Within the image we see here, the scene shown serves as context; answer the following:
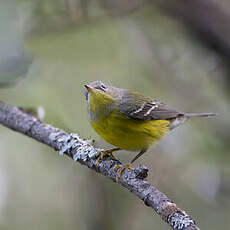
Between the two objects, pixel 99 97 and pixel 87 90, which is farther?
→ pixel 99 97

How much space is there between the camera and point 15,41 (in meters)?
3.19

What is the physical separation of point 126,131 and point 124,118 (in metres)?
0.17

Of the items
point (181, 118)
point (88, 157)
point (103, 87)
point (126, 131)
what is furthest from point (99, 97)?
point (181, 118)

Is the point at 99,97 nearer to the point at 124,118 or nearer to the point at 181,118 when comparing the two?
the point at 124,118

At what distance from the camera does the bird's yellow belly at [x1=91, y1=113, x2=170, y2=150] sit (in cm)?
361

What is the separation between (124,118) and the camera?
3830 millimetres

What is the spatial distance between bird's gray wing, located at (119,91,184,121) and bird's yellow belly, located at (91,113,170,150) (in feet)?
0.21

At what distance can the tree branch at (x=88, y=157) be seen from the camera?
2.35 m

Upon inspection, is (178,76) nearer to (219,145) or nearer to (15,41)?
(219,145)

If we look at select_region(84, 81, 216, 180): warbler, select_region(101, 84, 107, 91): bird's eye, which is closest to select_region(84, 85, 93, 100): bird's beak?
select_region(84, 81, 216, 180): warbler

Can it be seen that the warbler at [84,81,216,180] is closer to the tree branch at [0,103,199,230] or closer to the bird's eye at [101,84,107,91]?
the bird's eye at [101,84,107,91]

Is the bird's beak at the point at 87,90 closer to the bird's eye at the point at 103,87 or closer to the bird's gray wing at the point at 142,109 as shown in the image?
the bird's eye at the point at 103,87

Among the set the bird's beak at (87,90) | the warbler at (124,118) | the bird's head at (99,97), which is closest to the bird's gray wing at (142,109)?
the warbler at (124,118)

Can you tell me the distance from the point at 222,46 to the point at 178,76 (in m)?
0.75
